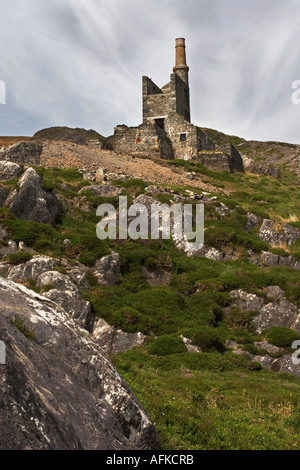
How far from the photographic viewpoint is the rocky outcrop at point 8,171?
29.0 meters

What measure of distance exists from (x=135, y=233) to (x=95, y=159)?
1793 centimetres

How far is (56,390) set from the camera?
18.7 ft

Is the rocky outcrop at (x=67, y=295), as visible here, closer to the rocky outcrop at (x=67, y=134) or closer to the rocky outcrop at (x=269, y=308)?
the rocky outcrop at (x=269, y=308)

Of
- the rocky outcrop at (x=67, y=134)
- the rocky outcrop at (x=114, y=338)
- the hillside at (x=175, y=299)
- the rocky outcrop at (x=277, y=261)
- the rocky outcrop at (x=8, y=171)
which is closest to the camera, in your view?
the hillside at (x=175, y=299)

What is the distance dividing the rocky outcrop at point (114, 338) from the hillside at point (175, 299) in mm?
46

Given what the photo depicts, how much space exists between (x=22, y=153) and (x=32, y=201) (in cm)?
1664

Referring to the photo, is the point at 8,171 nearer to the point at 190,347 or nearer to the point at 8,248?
the point at 8,248

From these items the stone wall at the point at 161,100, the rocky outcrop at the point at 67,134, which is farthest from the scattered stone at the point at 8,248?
the rocky outcrop at the point at 67,134

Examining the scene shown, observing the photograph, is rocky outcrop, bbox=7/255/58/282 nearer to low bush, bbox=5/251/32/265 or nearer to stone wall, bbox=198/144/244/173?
low bush, bbox=5/251/32/265

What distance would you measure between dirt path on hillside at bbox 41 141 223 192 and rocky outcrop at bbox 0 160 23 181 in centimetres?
1090

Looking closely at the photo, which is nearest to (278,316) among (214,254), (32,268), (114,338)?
(214,254)

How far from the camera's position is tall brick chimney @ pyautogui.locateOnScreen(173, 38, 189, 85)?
59906 mm

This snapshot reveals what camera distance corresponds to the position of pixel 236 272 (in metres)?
24.8

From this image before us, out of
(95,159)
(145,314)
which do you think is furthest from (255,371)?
(95,159)
